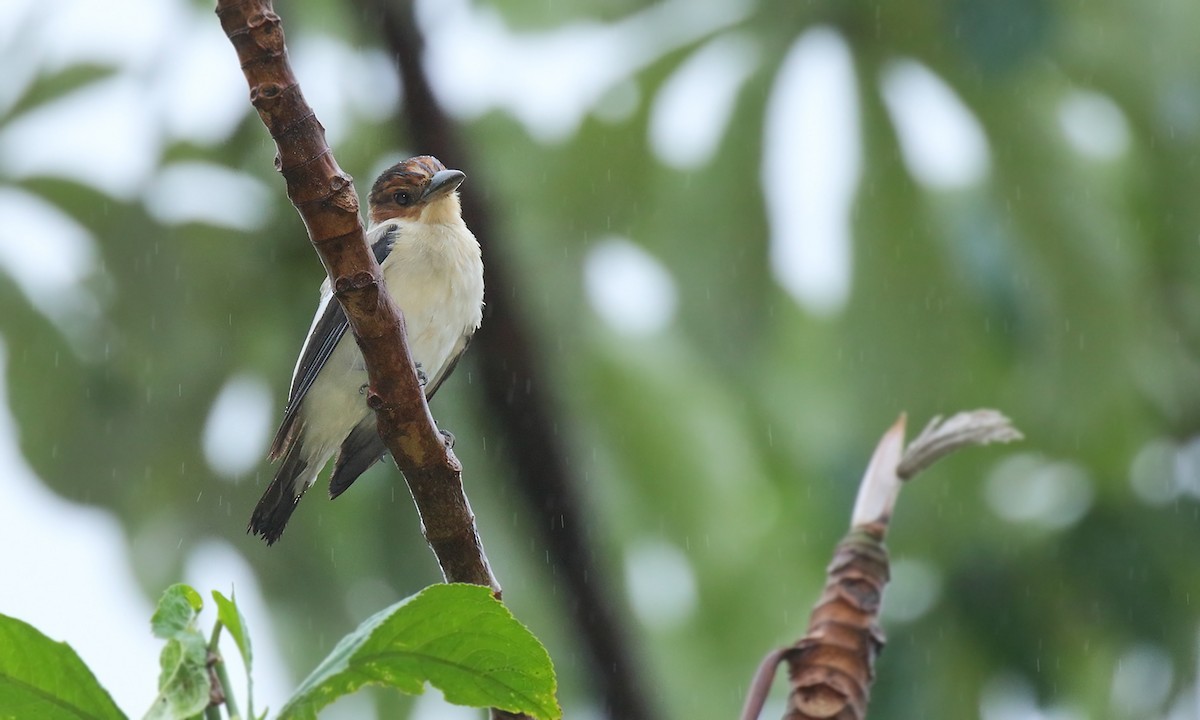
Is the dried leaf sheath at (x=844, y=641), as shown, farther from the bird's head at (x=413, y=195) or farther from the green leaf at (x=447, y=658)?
the bird's head at (x=413, y=195)

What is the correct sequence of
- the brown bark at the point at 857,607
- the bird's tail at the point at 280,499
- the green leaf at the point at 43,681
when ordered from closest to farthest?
the green leaf at the point at 43,681 < the brown bark at the point at 857,607 < the bird's tail at the point at 280,499

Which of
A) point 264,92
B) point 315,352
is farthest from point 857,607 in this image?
point 315,352

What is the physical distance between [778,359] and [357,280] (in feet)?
11.9

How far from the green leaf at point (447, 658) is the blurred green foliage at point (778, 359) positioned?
304cm

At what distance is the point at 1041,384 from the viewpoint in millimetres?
5254

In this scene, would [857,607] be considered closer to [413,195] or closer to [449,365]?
[449,365]

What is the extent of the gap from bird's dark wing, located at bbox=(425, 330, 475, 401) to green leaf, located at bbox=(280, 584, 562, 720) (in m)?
2.85

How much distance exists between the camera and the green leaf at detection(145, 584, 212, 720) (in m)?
1.69

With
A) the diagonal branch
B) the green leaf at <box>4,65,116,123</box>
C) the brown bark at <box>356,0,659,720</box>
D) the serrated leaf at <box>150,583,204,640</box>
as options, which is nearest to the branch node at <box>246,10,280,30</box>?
the diagonal branch

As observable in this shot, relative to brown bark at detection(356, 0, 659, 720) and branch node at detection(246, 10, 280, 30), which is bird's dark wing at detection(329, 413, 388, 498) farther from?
branch node at detection(246, 10, 280, 30)

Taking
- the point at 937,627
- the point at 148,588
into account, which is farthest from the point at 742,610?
the point at 148,588

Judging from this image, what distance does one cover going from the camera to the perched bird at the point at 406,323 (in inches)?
167

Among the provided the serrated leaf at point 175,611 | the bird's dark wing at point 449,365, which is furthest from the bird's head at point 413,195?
the serrated leaf at point 175,611

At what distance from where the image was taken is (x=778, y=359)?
5484mm
